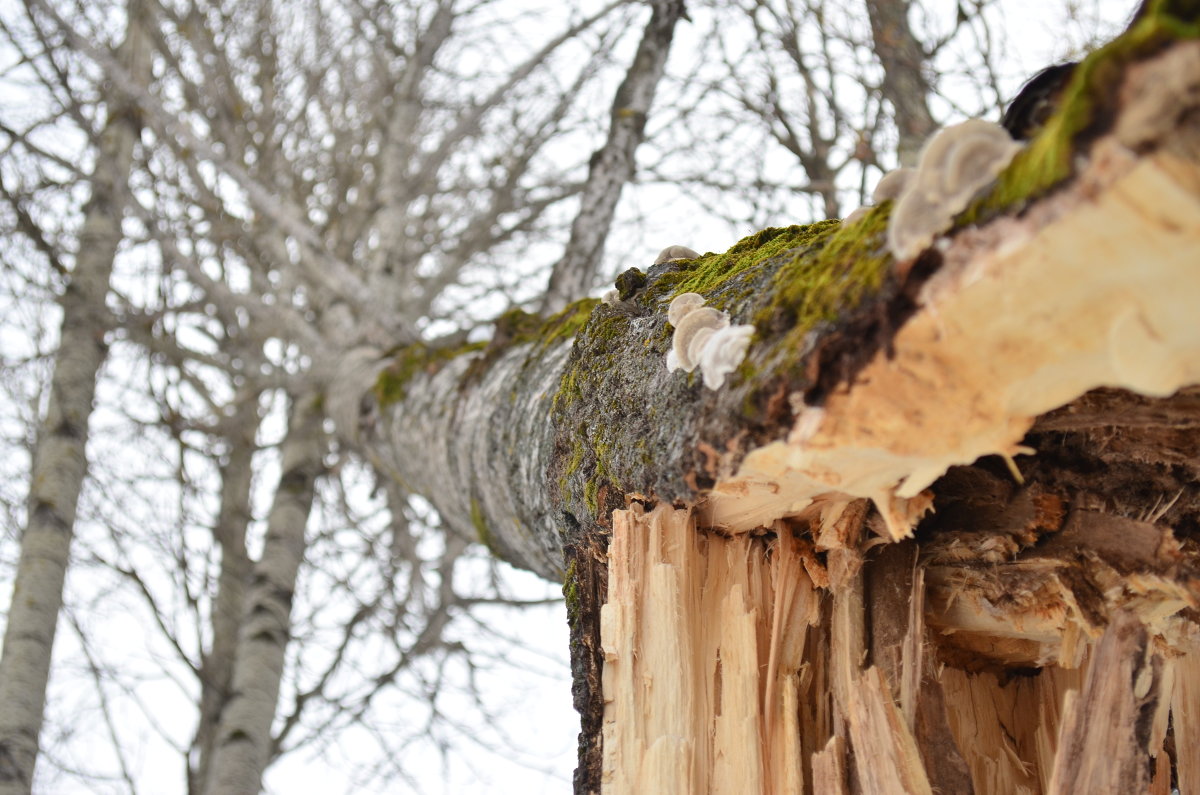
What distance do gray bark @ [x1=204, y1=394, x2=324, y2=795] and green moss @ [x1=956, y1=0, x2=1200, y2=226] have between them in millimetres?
3857

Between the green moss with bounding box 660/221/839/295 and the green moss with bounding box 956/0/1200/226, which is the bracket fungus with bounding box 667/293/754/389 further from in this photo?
the green moss with bounding box 956/0/1200/226

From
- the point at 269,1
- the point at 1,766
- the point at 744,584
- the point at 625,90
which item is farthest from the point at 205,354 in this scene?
the point at 744,584

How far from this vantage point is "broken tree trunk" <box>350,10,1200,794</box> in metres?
0.71

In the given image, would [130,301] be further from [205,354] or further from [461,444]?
[461,444]

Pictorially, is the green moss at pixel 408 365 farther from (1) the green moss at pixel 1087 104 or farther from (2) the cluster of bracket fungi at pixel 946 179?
(1) the green moss at pixel 1087 104

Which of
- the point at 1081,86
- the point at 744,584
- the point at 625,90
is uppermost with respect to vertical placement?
the point at 625,90

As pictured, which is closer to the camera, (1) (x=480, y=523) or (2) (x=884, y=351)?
(2) (x=884, y=351)

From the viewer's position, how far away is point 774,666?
1.31m

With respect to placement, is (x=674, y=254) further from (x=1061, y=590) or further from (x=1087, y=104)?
(x=1087, y=104)

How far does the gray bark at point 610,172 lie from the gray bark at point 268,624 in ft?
5.66

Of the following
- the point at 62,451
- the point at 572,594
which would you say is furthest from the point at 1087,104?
the point at 62,451

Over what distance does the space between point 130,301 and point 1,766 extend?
240cm

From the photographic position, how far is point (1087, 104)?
66 centimetres

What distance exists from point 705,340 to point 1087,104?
563mm
